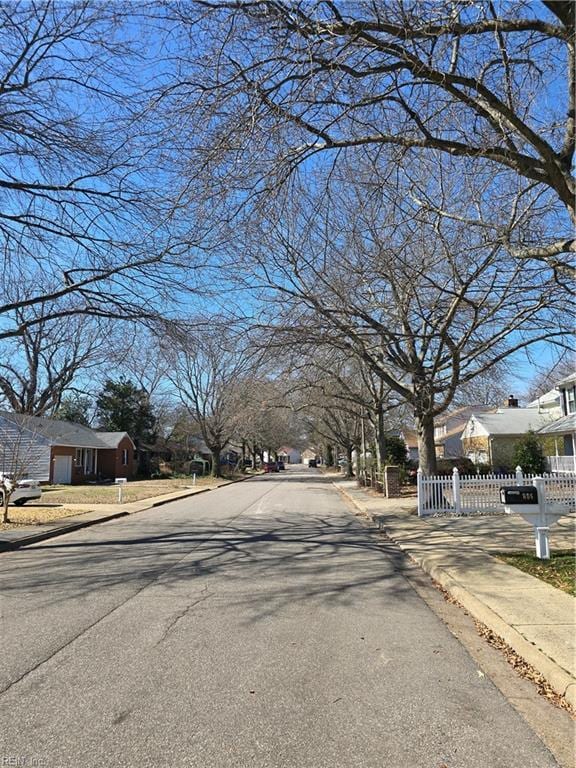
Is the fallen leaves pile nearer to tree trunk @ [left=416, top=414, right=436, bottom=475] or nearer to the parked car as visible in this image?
tree trunk @ [left=416, top=414, right=436, bottom=475]

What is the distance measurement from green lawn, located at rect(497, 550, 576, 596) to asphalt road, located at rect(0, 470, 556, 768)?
192cm

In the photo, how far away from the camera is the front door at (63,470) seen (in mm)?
39688

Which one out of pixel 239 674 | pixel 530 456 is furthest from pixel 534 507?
pixel 530 456

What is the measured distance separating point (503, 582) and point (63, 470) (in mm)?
36691

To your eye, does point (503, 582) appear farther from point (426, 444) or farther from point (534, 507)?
point (426, 444)

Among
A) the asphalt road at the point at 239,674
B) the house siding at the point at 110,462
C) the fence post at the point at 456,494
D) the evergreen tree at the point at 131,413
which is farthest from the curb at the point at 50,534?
the evergreen tree at the point at 131,413

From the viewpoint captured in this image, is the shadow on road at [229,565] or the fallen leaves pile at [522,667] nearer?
the fallen leaves pile at [522,667]

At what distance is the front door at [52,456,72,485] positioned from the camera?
130ft

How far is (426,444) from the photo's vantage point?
20.3 metres

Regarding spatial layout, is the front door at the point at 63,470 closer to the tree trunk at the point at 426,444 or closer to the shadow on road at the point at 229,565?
the shadow on road at the point at 229,565

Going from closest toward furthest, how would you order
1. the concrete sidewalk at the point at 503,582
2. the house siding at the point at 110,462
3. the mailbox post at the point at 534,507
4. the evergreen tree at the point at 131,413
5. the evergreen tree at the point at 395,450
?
the concrete sidewalk at the point at 503,582
the mailbox post at the point at 534,507
the evergreen tree at the point at 395,450
the house siding at the point at 110,462
the evergreen tree at the point at 131,413

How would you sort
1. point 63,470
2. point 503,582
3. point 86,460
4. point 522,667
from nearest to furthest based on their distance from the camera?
point 522,667 → point 503,582 → point 63,470 → point 86,460

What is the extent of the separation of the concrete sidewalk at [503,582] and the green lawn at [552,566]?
179 mm

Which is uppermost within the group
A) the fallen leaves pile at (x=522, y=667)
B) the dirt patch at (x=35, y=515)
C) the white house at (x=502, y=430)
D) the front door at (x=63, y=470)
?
the white house at (x=502, y=430)
